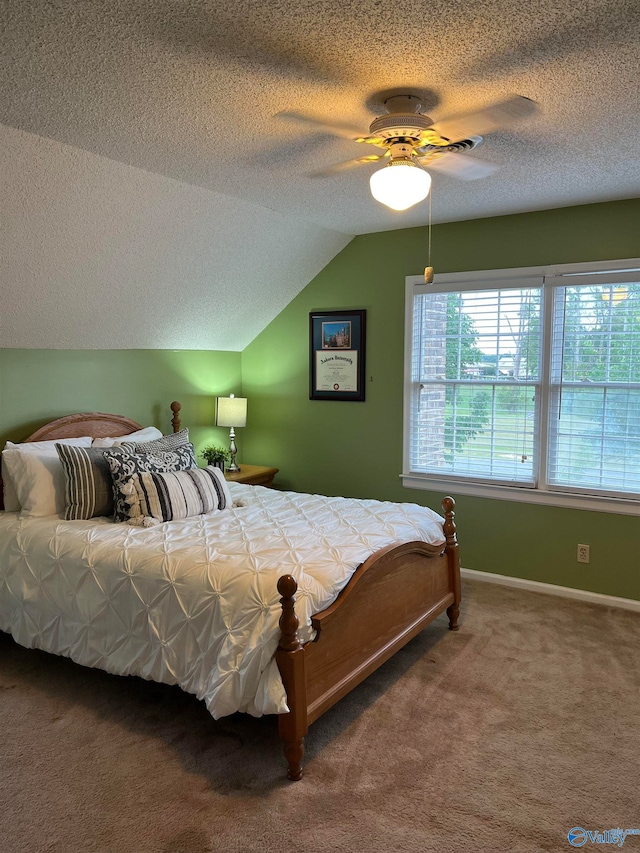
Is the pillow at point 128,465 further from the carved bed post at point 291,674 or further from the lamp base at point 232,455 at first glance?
the carved bed post at point 291,674

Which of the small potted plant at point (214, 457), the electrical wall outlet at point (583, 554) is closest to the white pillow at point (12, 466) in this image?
the small potted plant at point (214, 457)

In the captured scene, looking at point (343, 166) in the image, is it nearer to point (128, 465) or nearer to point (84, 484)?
point (128, 465)

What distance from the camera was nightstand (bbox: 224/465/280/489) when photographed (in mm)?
4764

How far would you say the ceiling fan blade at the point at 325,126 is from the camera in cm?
233

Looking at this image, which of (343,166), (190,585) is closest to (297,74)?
(343,166)

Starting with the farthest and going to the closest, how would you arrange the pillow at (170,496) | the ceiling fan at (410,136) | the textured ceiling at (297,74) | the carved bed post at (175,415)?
the carved bed post at (175,415)
the pillow at (170,496)
the ceiling fan at (410,136)
the textured ceiling at (297,74)

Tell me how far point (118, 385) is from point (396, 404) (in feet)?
6.30

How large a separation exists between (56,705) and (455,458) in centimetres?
283

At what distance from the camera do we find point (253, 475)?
16.0 feet

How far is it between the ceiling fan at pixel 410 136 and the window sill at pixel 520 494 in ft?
7.23

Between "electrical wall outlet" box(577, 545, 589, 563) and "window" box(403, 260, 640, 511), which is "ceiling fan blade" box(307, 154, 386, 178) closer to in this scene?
"window" box(403, 260, 640, 511)

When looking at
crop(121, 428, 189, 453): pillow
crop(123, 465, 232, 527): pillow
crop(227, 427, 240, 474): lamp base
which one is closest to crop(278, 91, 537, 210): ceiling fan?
crop(123, 465, 232, 527): pillow

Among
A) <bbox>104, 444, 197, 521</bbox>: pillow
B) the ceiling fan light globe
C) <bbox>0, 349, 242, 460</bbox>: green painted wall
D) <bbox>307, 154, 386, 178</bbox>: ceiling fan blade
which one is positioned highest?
<bbox>307, 154, 386, 178</bbox>: ceiling fan blade

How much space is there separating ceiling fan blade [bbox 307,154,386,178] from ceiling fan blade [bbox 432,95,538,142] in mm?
314
